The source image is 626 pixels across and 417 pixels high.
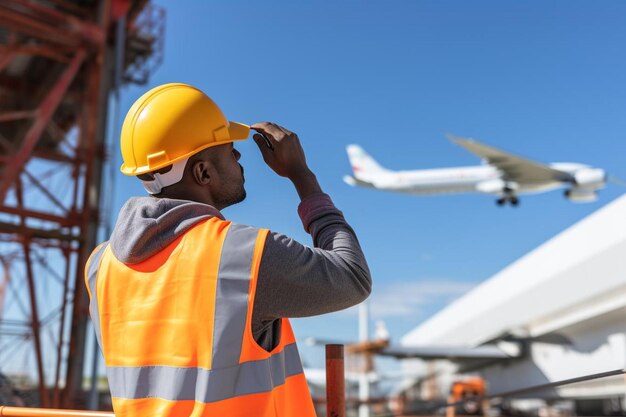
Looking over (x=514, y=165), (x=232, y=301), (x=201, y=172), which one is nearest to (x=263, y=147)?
(x=201, y=172)

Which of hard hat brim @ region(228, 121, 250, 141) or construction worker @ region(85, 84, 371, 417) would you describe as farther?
hard hat brim @ region(228, 121, 250, 141)

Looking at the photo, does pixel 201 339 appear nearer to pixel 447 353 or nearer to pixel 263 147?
pixel 263 147

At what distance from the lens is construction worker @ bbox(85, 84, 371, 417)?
139 centimetres

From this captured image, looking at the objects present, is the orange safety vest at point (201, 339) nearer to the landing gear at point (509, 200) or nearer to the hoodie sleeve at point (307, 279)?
the hoodie sleeve at point (307, 279)

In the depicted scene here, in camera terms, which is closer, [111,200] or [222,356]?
[222,356]

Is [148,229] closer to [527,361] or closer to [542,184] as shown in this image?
[527,361]

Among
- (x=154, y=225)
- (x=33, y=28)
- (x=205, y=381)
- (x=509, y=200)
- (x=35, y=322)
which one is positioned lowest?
(x=205, y=381)

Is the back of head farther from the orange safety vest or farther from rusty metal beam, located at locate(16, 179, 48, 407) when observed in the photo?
rusty metal beam, located at locate(16, 179, 48, 407)

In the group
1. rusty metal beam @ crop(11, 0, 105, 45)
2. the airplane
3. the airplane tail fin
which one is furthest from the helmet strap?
the airplane tail fin

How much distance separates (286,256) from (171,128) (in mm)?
520

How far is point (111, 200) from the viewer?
45.6 ft

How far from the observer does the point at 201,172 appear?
1664mm

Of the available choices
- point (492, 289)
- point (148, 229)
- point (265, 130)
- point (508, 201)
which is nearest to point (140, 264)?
point (148, 229)

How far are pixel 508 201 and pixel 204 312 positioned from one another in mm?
34515
